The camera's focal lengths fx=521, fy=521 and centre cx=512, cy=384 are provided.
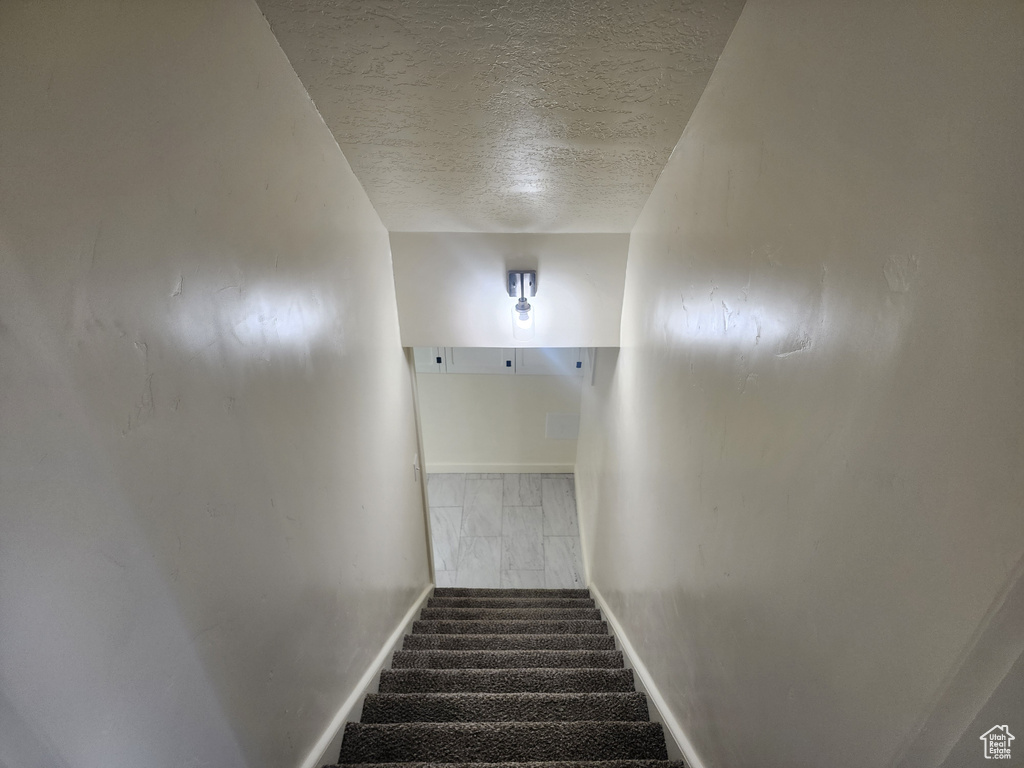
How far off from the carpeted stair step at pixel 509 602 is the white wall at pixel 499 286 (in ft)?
5.92

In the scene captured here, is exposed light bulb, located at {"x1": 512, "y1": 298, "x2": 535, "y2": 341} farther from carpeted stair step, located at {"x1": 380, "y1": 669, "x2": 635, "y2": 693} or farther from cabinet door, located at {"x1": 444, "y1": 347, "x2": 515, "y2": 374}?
cabinet door, located at {"x1": 444, "y1": 347, "x2": 515, "y2": 374}

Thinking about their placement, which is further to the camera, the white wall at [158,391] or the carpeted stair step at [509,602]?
the carpeted stair step at [509,602]

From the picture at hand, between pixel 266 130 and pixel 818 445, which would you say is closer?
pixel 818 445

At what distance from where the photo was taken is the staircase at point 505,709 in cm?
163

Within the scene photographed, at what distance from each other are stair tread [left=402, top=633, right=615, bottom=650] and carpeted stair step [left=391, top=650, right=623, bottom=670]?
18 centimetres

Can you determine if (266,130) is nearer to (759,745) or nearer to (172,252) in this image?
(172,252)

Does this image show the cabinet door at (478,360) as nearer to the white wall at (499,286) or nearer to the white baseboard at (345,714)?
the white wall at (499,286)

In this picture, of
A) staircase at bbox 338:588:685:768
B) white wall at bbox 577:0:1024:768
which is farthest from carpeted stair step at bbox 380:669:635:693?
white wall at bbox 577:0:1024:768

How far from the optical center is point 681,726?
152 centimetres

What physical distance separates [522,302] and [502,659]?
1.76 metres

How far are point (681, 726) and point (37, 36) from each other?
6.38 ft

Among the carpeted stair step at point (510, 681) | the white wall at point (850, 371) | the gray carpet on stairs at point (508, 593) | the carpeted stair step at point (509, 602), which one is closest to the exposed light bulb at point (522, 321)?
the white wall at point (850, 371)

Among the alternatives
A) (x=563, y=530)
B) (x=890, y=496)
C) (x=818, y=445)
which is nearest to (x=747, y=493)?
(x=818, y=445)

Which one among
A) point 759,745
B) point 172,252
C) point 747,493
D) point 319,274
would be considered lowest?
point 759,745
